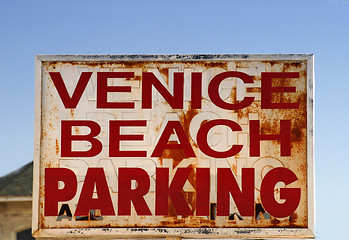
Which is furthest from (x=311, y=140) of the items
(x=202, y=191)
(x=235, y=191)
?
(x=202, y=191)

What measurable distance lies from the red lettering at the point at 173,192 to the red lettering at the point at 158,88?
1.00 m

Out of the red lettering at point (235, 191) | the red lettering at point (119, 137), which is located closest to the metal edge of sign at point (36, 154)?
the red lettering at point (119, 137)

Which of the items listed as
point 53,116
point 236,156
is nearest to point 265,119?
point 236,156

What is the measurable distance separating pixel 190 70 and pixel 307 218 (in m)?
2.66

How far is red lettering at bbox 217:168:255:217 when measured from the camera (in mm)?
8781

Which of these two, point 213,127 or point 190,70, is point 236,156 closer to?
point 213,127

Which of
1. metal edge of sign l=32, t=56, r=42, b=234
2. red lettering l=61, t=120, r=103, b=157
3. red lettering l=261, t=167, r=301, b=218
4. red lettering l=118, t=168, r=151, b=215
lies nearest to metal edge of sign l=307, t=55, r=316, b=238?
red lettering l=261, t=167, r=301, b=218

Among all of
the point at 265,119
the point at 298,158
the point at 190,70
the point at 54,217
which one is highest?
the point at 190,70

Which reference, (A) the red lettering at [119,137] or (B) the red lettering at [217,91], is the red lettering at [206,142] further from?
(A) the red lettering at [119,137]

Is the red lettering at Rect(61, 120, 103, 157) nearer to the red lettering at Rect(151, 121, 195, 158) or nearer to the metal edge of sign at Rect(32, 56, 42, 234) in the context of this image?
the metal edge of sign at Rect(32, 56, 42, 234)

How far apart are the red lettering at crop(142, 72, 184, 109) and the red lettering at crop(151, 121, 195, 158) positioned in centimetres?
34

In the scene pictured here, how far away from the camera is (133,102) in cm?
901

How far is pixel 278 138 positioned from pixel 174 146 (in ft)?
4.86

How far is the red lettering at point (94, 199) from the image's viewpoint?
8.84 metres
